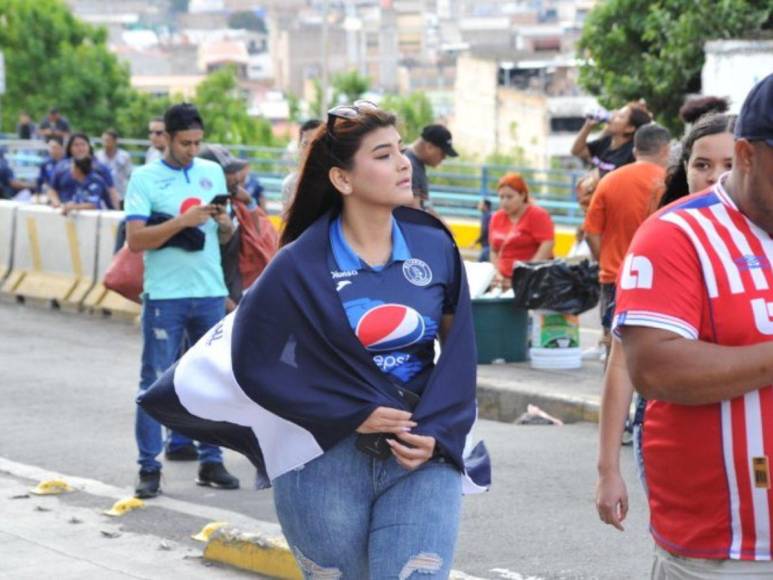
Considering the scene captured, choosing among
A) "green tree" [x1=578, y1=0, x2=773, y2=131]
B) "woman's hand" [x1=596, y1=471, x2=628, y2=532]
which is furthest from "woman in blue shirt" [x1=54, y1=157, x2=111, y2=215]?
"woman's hand" [x1=596, y1=471, x2=628, y2=532]

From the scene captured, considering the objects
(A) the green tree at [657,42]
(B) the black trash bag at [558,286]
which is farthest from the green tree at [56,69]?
(B) the black trash bag at [558,286]

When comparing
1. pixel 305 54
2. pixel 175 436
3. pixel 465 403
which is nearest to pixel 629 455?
pixel 175 436

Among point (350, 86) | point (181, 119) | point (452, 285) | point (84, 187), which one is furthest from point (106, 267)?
point (350, 86)

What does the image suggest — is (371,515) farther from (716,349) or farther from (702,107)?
(702,107)

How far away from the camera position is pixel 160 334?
340 inches

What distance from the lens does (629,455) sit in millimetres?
9602

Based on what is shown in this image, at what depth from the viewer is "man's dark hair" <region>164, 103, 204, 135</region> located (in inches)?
337

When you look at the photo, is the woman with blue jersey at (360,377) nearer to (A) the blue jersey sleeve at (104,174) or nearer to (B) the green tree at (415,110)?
(A) the blue jersey sleeve at (104,174)

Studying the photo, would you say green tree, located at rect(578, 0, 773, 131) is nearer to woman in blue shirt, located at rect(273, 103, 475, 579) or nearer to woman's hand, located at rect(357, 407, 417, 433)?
woman in blue shirt, located at rect(273, 103, 475, 579)

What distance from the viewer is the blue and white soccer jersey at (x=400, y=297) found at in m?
4.50

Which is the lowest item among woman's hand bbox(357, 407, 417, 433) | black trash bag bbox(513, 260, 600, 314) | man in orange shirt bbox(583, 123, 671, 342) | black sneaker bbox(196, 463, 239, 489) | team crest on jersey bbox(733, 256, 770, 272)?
black sneaker bbox(196, 463, 239, 489)

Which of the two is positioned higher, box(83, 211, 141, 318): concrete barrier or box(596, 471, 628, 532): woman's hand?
box(596, 471, 628, 532): woman's hand

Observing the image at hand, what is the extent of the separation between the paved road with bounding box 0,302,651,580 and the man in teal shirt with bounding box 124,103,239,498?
733 millimetres

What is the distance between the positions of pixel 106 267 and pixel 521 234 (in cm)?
551
